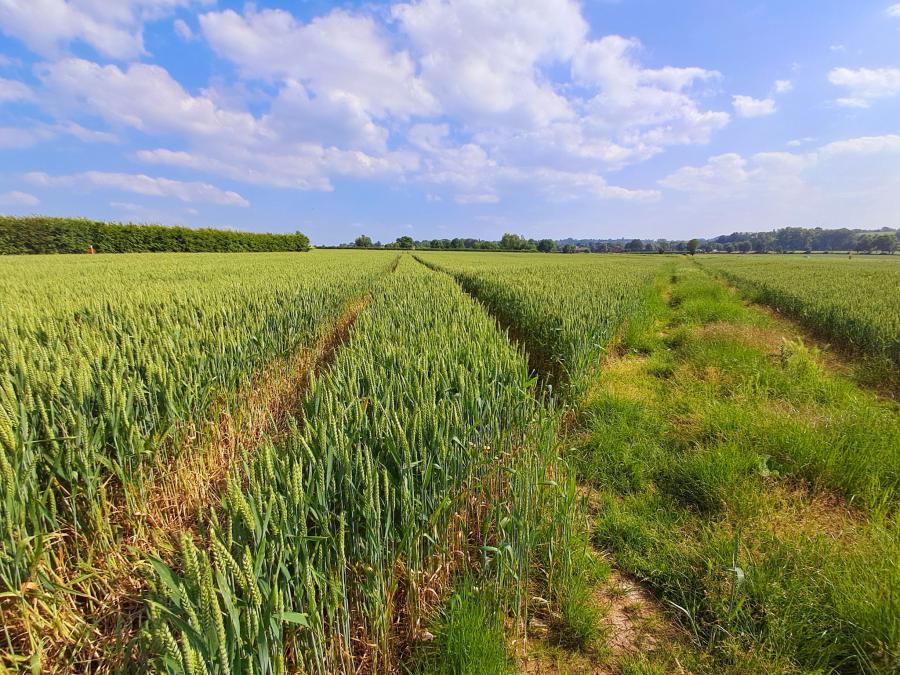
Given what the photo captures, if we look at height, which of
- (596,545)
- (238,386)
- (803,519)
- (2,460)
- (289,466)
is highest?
(2,460)

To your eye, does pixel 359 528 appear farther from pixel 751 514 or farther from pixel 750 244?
pixel 750 244

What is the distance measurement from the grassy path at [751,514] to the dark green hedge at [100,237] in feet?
142

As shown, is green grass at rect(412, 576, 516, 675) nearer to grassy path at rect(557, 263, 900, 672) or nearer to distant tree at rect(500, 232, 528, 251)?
grassy path at rect(557, 263, 900, 672)

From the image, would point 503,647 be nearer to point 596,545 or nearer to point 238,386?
point 596,545

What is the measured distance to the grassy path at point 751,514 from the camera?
66.0 inches

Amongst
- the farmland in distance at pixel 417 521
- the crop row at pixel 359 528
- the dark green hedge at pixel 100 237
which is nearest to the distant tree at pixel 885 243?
the farmland in distance at pixel 417 521

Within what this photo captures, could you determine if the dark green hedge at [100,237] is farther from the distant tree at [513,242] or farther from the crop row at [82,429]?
the distant tree at [513,242]

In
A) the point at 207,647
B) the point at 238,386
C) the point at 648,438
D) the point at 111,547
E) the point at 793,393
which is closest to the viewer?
the point at 207,647

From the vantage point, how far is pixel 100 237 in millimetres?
32562

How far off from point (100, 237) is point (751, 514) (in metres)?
46.5

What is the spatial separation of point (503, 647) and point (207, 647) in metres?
1.29

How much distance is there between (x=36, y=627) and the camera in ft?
5.18

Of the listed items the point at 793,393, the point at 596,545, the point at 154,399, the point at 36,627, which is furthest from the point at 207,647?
the point at 793,393

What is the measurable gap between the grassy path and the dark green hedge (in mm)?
43322
